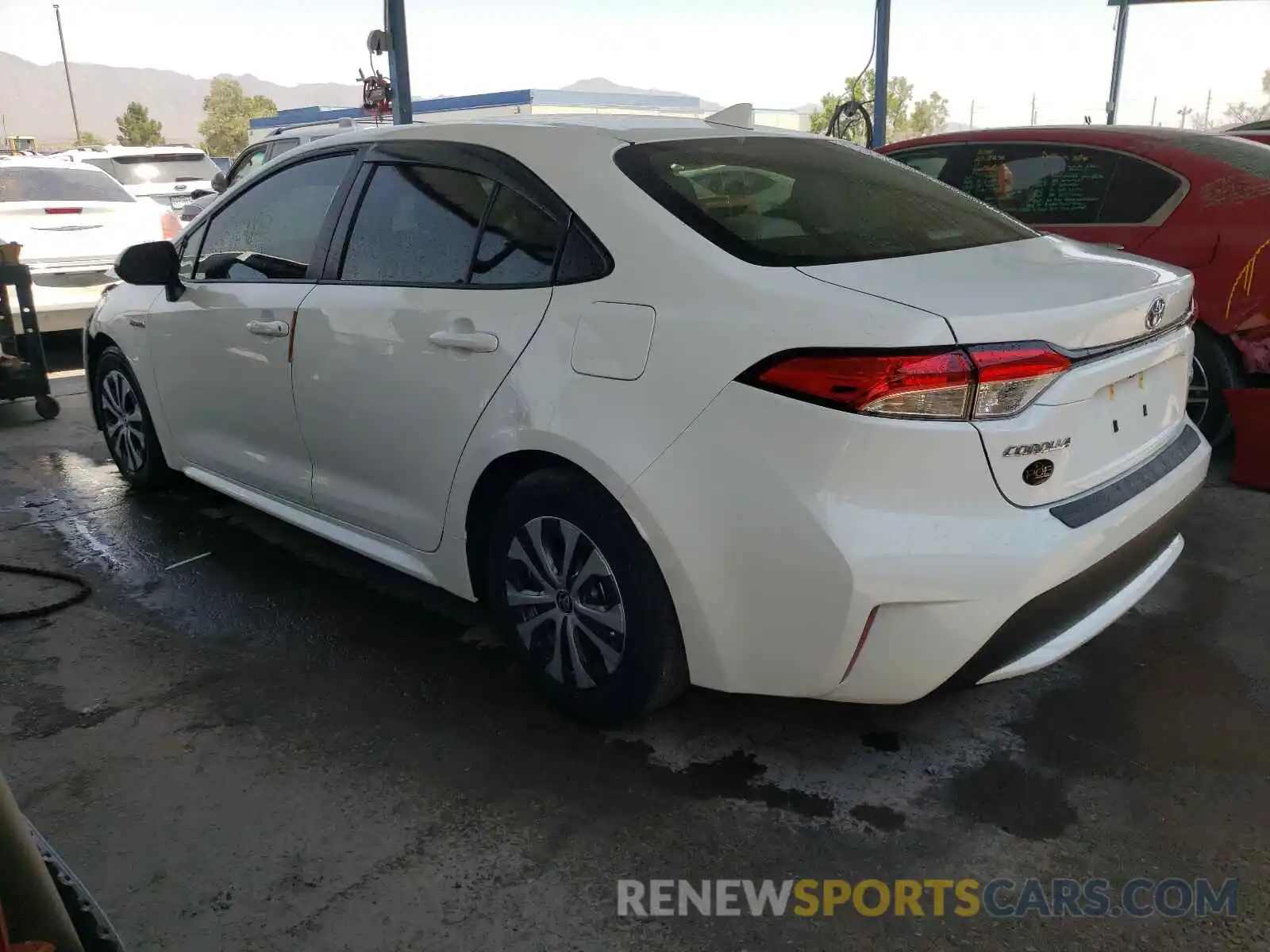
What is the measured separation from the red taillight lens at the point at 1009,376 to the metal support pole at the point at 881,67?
9.90 m

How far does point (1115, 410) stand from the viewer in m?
2.44

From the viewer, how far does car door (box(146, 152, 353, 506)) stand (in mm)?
3537

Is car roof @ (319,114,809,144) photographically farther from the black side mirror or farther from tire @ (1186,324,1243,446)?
tire @ (1186,324,1243,446)

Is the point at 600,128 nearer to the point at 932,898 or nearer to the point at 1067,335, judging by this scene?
the point at 1067,335

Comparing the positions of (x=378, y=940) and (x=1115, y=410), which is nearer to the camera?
(x=378, y=940)

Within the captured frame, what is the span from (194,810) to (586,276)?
5.32ft

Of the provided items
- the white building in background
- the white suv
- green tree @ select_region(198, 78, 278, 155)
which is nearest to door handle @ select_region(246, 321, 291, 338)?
the white suv

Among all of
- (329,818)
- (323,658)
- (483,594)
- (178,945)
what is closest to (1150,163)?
(483,594)

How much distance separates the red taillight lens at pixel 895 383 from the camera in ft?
6.97

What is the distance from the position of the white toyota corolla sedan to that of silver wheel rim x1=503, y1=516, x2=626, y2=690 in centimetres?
1

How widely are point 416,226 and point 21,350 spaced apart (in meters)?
4.55

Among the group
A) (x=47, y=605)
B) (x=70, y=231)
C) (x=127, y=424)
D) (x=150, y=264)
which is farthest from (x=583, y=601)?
(x=70, y=231)

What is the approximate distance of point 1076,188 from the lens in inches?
209

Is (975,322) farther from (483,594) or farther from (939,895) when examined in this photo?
(483,594)
